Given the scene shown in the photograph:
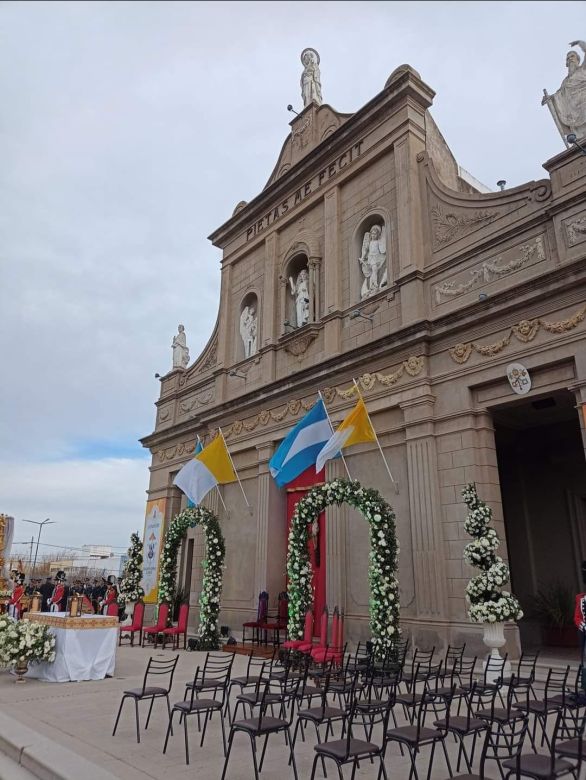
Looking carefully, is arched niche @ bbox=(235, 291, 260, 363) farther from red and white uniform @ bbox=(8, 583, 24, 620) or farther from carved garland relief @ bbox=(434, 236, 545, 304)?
red and white uniform @ bbox=(8, 583, 24, 620)

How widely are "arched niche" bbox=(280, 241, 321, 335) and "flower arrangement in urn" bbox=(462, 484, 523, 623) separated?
879 cm

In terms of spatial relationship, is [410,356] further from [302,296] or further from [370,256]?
[302,296]

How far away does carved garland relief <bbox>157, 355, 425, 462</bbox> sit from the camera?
43.6ft

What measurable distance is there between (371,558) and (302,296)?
9.30m

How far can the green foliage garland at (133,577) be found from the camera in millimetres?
18266

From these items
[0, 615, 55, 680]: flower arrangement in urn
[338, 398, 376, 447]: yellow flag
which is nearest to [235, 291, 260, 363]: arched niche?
[338, 398, 376, 447]: yellow flag

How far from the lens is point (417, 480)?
12.6 m

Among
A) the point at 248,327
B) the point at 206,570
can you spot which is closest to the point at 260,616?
the point at 206,570

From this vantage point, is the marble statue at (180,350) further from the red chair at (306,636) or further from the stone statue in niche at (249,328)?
the red chair at (306,636)

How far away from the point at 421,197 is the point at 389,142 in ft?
7.10

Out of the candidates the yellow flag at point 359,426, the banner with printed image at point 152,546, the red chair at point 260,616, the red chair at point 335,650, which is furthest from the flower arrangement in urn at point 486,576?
the banner with printed image at point 152,546

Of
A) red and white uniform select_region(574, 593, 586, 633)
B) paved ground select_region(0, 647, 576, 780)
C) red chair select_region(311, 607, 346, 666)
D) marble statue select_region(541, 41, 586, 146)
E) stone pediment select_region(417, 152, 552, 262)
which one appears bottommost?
paved ground select_region(0, 647, 576, 780)

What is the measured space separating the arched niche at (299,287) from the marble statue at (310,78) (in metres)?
5.60

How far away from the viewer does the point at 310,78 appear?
20.5 metres
